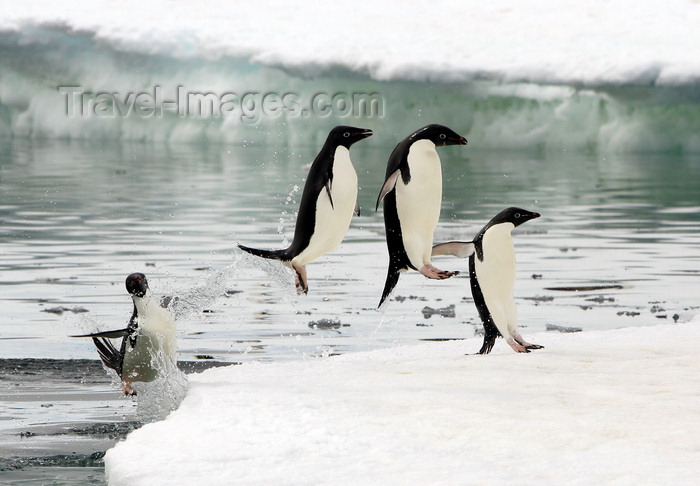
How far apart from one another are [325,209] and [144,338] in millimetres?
1290

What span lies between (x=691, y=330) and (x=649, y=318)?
128 inches

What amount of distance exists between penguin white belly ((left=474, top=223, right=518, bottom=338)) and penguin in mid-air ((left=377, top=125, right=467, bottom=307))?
0.39m

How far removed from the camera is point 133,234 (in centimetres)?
2327

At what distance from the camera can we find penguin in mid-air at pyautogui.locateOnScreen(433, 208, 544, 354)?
7.96m

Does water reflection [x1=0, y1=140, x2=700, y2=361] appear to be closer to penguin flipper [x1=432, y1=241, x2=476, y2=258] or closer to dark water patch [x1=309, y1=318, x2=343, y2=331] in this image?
dark water patch [x1=309, y1=318, x2=343, y2=331]

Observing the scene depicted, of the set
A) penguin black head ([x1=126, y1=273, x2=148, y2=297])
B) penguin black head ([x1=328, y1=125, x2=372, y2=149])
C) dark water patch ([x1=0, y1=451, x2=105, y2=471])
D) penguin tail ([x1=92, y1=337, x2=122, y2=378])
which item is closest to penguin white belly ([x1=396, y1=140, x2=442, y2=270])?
penguin black head ([x1=328, y1=125, x2=372, y2=149])

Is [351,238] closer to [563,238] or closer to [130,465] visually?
[563,238]

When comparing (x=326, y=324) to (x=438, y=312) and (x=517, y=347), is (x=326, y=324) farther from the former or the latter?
(x=517, y=347)

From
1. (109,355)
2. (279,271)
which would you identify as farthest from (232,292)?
(109,355)

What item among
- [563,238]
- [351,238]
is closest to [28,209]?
[351,238]

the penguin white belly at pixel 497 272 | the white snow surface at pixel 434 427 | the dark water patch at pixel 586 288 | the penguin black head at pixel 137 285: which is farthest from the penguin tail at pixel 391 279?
the dark water patch at pixel 586 288

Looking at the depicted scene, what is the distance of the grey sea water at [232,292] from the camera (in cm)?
736

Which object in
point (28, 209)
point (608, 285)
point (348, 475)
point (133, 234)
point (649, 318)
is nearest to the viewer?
point (348, 475)

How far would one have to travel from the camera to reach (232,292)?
1400cm
